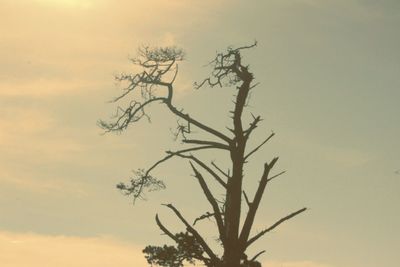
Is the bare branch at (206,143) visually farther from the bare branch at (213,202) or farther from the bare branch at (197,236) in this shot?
the bare branch at (197,236)

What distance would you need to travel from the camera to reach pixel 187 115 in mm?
20031

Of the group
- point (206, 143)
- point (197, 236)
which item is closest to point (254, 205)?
point (197, 236)

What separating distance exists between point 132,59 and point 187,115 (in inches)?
94.3

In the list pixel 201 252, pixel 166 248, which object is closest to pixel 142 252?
pixel 166 248

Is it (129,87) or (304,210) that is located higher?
(129,87)

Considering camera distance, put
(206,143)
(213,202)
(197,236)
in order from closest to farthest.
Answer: (197,236) < (213,202) < (206,143)

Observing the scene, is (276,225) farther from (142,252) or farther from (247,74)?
(142,252)

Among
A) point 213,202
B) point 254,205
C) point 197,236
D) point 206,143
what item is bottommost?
point 197,236

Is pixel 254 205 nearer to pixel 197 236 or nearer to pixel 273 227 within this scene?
pixel 273 227

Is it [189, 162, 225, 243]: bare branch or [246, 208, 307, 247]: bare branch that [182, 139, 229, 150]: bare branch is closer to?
[189, 162, 225, 243]: bare branch

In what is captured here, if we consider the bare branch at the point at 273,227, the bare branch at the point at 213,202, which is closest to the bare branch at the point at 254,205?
the bare branch at the point at 273,227

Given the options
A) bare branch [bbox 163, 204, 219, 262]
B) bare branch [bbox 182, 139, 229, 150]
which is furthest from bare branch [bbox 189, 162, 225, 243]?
bare branch [bbox 182, 139, 229, 150]

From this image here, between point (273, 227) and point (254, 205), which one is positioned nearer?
point (273, 227)

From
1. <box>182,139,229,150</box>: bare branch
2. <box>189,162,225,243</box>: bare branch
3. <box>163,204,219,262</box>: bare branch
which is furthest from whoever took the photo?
<box>182,139,229,150</box>: bare branch
